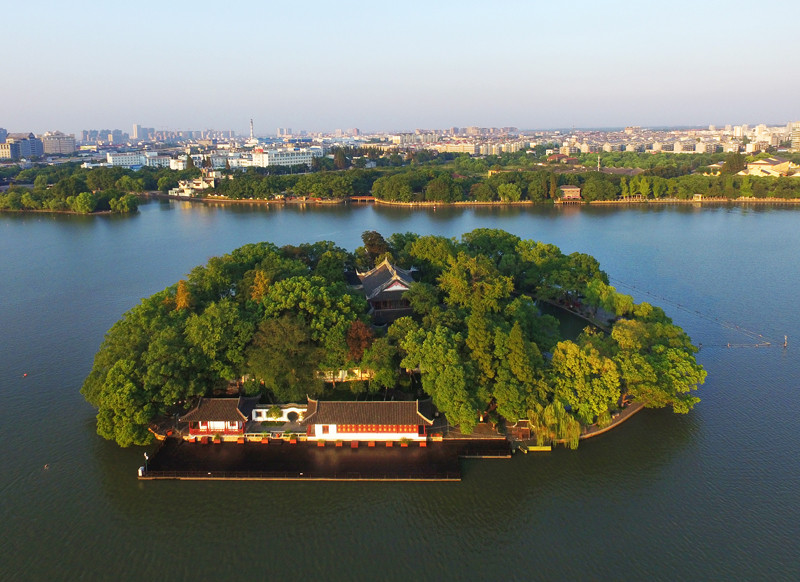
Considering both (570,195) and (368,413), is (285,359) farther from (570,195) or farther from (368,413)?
(570,195)

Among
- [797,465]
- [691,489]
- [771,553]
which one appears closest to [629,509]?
[691,489]

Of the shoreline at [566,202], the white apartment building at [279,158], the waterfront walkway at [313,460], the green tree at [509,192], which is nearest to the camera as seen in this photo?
the waterfront walkway at [313,460]

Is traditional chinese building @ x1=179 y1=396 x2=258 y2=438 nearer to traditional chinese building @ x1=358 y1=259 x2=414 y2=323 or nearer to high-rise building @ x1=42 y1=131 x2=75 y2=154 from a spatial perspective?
traditional chinese building @ x1=358 y1=259 x2=414 y2=323

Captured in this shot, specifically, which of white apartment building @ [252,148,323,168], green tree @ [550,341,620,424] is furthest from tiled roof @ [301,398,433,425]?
white apartment building @ [252,148,323,168]

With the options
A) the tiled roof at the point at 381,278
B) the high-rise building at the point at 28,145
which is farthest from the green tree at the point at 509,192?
the high-rise building at the point at 28,145

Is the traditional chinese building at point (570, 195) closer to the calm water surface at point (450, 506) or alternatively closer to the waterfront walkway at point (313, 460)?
the calm water surface at point (450, 506)

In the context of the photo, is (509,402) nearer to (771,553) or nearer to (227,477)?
(771,553)
